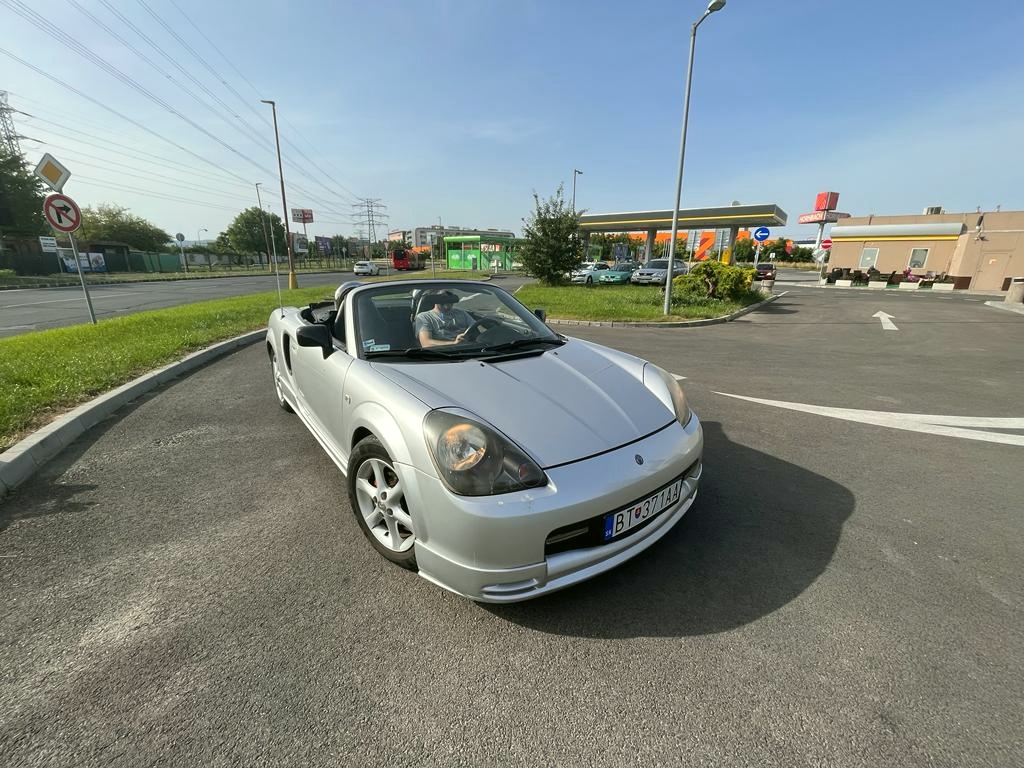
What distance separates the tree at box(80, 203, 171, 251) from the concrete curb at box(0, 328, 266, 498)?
65444mm

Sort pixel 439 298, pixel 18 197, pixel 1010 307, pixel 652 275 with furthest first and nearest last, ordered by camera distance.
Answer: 1. pixel 18 197
2. pixel 652 275
3. pixel 1010 307
4. pixel 439 298

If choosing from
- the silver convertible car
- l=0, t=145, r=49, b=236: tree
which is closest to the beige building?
the silver convertible car

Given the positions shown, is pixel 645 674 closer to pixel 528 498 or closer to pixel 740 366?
pixel 528 498

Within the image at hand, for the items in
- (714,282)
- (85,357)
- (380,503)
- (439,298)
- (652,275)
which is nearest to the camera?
(380,503)

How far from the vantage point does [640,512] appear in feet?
6.52

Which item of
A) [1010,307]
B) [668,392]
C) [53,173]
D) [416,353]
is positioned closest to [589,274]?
[1010,307]

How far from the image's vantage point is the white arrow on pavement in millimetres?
10984

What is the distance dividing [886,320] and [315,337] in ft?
51.2

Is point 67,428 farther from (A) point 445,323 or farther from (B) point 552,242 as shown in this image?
(B) point 552,242

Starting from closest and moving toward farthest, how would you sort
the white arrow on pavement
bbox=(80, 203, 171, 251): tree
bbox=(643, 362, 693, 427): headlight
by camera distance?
bbox=(643, 362, 693, 427): headlight, the white arrow on pavement, bbox=(80, 203, 171, 251): tree

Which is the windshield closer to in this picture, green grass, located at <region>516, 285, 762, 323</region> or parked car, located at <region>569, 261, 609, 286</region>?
green grass, located at <region>516, 285, 762, 323</region>

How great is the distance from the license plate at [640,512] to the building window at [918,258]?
42.7 m

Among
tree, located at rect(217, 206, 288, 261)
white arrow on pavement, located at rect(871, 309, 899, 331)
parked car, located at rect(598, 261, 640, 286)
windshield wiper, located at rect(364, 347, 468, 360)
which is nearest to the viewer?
windshield wiper, located at rect(364, 347, 468, 360)

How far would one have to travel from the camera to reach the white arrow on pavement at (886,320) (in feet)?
36.0
